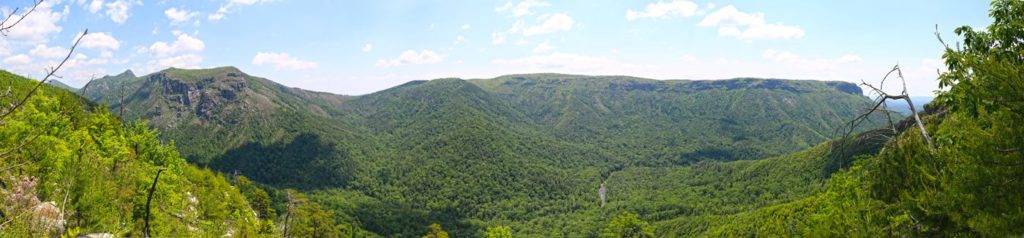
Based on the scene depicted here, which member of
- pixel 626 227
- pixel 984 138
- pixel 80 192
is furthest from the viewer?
pixel 626 227

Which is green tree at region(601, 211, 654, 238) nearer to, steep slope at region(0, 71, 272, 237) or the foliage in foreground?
the foliage in foreground

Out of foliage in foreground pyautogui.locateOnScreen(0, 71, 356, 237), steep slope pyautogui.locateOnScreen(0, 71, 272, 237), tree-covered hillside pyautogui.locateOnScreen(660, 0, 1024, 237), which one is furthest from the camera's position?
steep slope pyautogui.locateOnScreen(0, 71, 272, 237)

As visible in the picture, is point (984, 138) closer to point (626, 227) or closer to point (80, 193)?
point (626, 227)

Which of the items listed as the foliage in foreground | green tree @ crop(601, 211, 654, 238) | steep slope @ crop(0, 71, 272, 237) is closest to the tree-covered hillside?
the foliage in foreground

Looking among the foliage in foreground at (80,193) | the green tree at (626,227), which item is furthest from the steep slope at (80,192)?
the green tree at (626,227)

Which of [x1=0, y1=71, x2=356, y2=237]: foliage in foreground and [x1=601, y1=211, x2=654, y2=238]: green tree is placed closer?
[x1=0, y1=71, x2=356, y2=237]: foliage in foreground

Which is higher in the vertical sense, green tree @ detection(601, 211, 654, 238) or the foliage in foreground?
the foliage in foreground

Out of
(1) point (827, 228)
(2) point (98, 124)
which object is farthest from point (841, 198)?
(2) point (98, 124)

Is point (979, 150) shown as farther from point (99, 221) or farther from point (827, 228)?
point (99, 221)

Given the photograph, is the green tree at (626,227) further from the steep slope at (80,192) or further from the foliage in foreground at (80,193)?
the steep slope at (80,192)

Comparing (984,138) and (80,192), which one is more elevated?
(984,138)

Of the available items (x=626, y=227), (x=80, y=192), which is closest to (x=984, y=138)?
(x=626, y=227)
